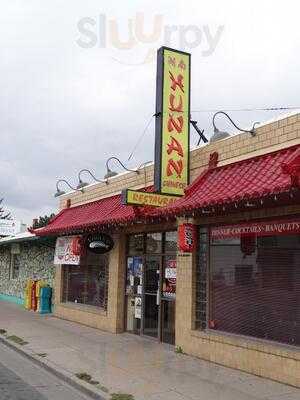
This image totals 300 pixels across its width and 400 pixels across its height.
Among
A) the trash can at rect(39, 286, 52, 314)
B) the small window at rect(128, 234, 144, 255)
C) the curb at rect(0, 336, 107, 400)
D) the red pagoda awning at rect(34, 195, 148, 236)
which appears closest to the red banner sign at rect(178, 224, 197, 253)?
the red pagoda awning at rect(34, 195, 148, 236)

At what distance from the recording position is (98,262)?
16.2 meters

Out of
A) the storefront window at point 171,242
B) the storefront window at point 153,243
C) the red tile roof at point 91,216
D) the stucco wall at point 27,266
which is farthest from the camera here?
the stucco wall at point 27,266

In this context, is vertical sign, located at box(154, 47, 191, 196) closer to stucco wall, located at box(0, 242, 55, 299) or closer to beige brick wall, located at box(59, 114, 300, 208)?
beige brick wall, located at box(59, 114, 300, 208)

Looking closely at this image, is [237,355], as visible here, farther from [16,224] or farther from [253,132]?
[16,224]

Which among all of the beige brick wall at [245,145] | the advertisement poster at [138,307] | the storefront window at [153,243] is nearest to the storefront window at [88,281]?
the advertisement poster at [138,307]

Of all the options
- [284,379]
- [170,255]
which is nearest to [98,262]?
[170,255]

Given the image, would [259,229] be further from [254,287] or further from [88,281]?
[88,281]

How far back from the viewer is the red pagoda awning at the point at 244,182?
25.2 feet

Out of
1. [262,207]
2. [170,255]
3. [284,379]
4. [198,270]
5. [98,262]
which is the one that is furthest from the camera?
[98,262]

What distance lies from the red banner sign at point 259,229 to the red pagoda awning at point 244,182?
31.8 inches

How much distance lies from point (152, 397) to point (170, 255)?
17.4 feet

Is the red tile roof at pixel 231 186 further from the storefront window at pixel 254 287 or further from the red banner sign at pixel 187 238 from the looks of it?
the storefront window at pixel 254 287

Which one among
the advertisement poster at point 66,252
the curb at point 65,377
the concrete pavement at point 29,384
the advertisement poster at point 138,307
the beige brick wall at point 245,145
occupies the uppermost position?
the beige brick wall at point 245,145

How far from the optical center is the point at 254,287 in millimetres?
9648
